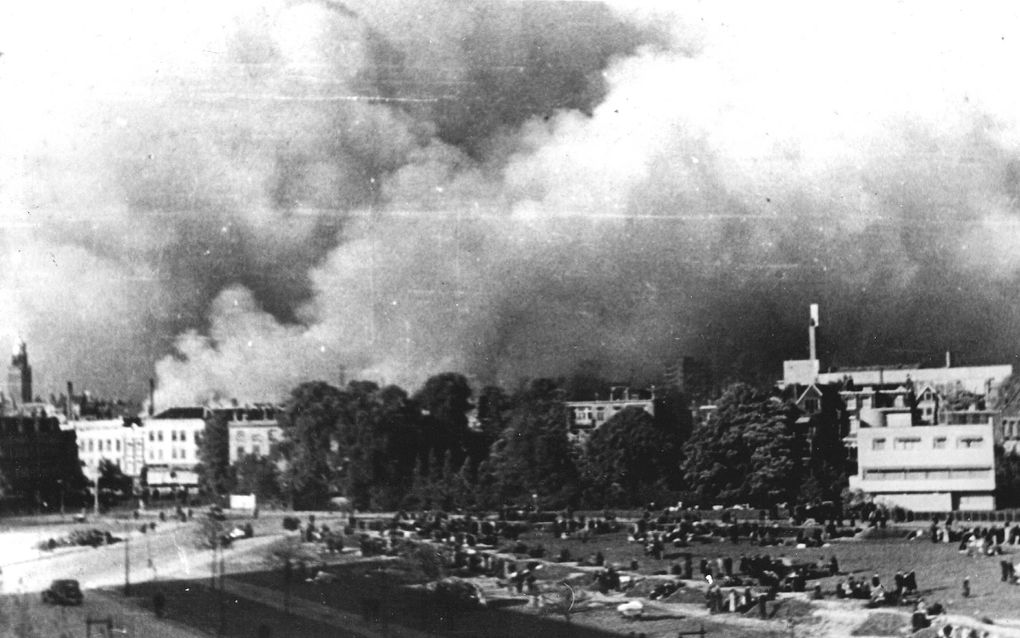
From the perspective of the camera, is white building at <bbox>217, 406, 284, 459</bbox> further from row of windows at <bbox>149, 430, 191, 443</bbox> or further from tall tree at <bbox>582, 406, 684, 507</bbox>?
tall tree at <bbox>582, 406, 684, 507</bbox>

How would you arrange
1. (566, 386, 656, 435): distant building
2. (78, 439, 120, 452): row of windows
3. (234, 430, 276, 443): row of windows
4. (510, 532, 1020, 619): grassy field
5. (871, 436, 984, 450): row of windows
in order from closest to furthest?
1. (234, 430, 276, 443): row of windows
2. (78, 439, 120, 452): row of windows
3. (566, 386, 656, 435): distant building
4. (510, 532, 1020, 619): grassy field
5. (871, 436, 984, 450): row of windows

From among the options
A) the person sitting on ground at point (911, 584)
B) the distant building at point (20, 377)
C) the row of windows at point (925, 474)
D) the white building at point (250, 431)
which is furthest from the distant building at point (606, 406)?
the distant building at point (20, 377)

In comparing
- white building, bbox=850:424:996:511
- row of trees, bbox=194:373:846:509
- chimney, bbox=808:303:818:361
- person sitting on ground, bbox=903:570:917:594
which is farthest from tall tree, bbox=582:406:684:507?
person sitting on ground, bbox=903:570:917:594

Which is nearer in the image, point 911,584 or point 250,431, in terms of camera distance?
point 250,431

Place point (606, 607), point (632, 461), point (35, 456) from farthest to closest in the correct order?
point (632, 461)
point (606, 607)
point (35, 456)

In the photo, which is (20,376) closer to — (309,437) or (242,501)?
(242,501)

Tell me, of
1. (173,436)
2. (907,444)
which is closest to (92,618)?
(173,436)

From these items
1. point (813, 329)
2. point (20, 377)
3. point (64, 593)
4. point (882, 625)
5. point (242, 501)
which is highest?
point (813, 329)

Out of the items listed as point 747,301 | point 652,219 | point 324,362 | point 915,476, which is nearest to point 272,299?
point 324,362
